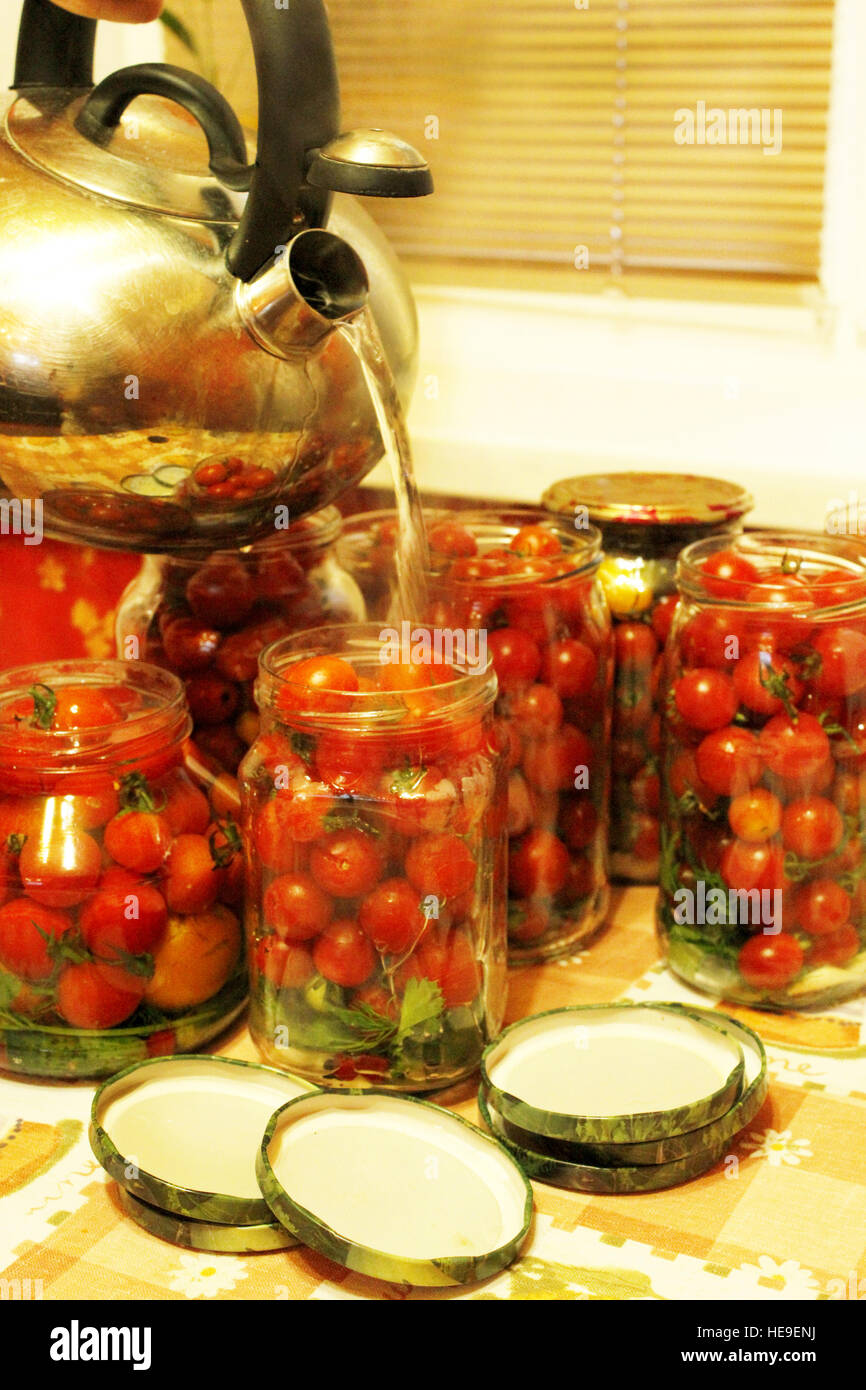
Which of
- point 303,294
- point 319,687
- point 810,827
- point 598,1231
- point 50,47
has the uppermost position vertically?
point 50,47

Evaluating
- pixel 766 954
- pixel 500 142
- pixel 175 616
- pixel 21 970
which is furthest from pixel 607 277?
pixel 21 970

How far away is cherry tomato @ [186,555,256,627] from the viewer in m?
0.87

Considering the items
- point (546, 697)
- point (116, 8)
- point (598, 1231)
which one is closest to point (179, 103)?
point (116, 8)

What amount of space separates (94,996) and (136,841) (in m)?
0.08

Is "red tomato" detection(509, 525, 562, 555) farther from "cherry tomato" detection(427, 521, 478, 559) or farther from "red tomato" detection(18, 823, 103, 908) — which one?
"red tomato" detection(18, 823, 103, 908)

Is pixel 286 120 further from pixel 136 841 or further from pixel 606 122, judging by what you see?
pixel 606 122

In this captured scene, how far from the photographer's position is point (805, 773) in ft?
2.54

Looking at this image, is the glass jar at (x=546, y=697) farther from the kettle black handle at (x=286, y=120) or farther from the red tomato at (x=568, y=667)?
the kettle black handle at (x=286, y=120)

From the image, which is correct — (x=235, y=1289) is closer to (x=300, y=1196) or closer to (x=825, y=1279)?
(x=300, y=1196)

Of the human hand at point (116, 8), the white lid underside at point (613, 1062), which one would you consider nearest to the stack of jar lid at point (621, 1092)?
the white lid underside at point (613, 1062)

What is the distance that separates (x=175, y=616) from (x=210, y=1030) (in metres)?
0.26

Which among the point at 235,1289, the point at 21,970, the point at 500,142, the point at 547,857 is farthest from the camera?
the point at 500,142

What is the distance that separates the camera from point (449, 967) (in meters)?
0.71

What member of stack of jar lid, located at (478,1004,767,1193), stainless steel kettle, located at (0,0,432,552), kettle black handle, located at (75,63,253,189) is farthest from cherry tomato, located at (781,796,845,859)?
kettle black handle, located at (75,63,253,189)
